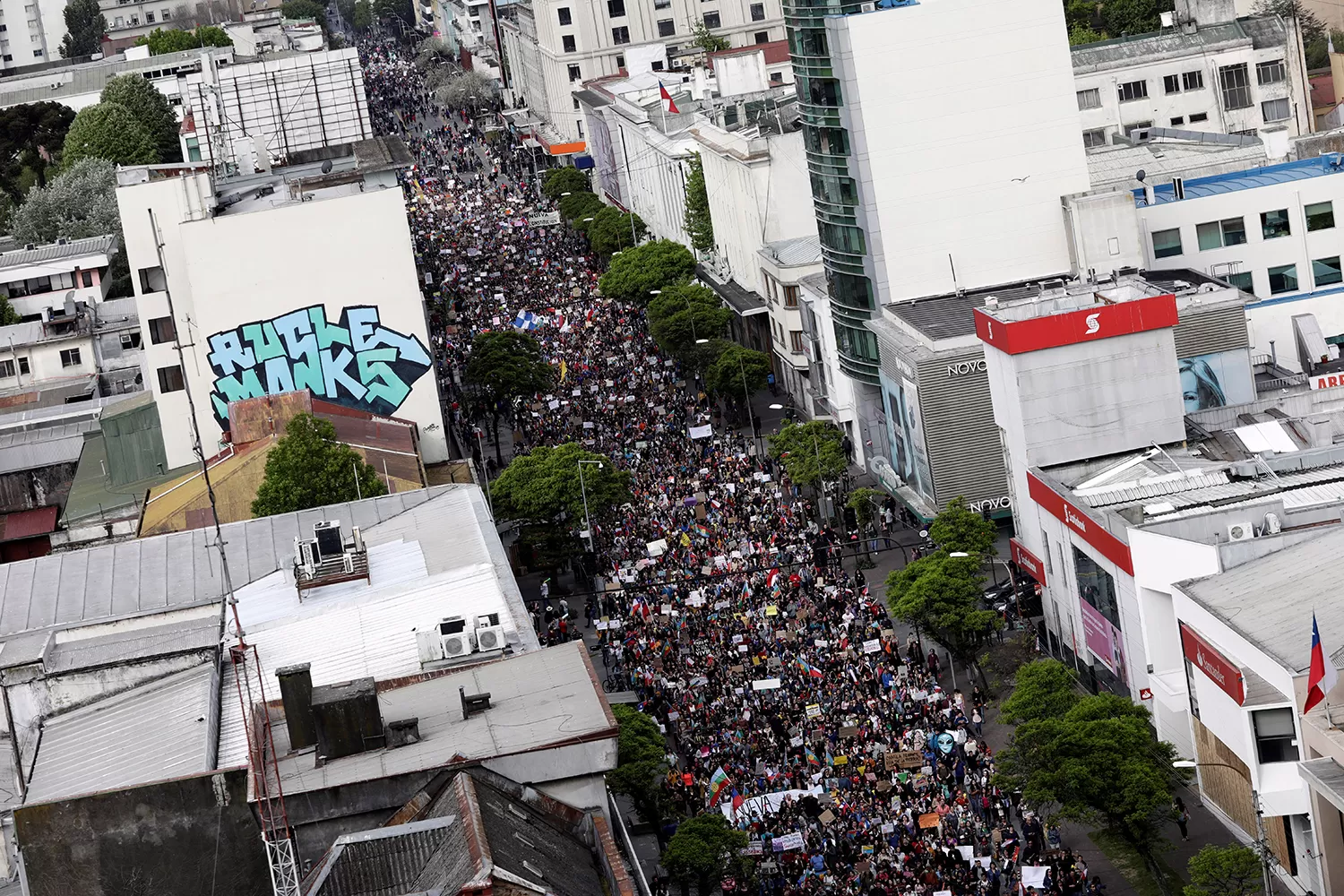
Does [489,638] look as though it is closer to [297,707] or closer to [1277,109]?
[297,707]

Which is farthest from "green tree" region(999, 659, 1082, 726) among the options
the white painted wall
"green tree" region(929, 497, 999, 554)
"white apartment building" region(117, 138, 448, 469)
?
"white apartment building" region(117, 138, 448, 469)

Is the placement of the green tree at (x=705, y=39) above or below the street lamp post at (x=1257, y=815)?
above

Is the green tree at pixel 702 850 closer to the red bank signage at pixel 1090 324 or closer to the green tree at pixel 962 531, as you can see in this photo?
the green tree at pixel 962 531

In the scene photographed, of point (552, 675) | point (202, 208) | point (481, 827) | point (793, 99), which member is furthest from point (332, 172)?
point (481, 827)

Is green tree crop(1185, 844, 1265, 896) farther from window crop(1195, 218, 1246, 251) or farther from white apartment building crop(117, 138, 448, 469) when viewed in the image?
white apartment building crop(117, 138, 448, 469)

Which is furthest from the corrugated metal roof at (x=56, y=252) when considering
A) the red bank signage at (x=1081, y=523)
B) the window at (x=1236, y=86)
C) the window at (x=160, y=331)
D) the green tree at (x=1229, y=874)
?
the green tree at (x=1229, y=874)

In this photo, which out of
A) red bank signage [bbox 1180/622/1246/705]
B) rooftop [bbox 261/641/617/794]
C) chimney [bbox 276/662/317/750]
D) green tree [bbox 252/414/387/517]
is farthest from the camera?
green tree [bbox 252/414/387/517]

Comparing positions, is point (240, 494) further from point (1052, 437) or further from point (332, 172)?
point (332, 172)
